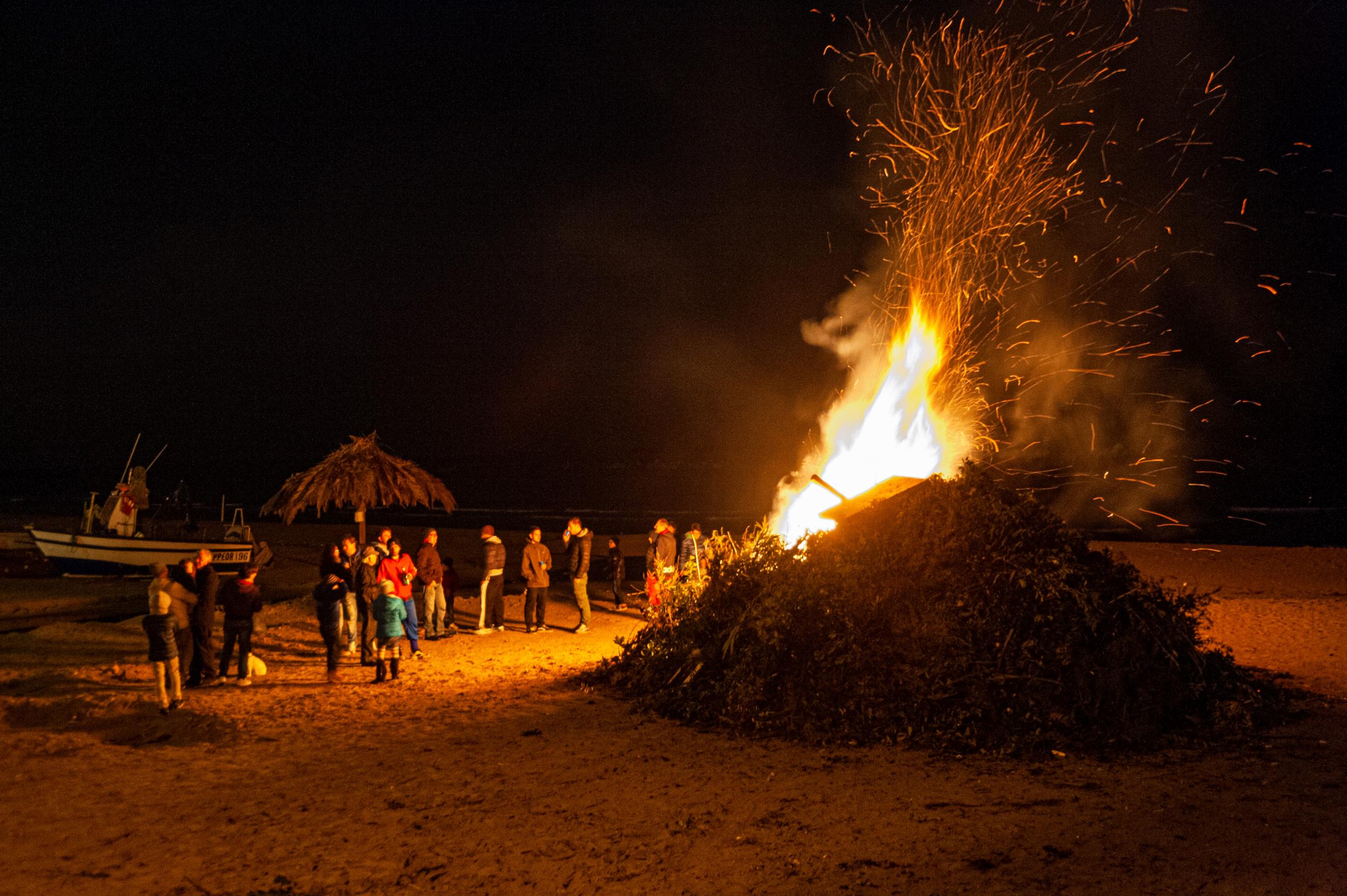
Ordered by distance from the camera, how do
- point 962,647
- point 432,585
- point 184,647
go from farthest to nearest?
1. point 432,585
2. point 184,647
3. point 962,647

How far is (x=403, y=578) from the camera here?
1016 centimetres

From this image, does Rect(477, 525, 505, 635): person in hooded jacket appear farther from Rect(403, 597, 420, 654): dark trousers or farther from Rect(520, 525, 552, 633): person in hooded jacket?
Rect(403, 597, 420, 654): dark trousers

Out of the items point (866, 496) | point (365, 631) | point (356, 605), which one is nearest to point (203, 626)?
point (365, 631)

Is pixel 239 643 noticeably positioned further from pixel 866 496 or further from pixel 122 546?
pixel 122 546

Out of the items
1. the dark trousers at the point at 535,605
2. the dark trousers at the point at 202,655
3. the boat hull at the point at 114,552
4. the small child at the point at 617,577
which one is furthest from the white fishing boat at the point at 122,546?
the dark trousers at the point at 202,655

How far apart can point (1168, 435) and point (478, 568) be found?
87.4 m

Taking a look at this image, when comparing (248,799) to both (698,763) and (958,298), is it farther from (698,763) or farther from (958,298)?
(958,298)

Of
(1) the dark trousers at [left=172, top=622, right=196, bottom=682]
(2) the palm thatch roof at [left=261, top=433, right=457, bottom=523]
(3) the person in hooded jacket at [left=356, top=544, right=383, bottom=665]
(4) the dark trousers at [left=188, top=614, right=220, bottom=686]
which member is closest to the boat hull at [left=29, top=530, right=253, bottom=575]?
(2) the palm thatch roof at [left=261, top=433, right=457, bottom=523]

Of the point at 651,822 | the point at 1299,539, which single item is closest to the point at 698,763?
the point at 651,822

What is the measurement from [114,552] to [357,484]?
8.12 metres

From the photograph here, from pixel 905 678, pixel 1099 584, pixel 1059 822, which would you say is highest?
pixel 1099 584

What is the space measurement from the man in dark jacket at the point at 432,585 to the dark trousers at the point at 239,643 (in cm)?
263

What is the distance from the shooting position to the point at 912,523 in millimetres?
7793

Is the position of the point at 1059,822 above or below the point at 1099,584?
below
